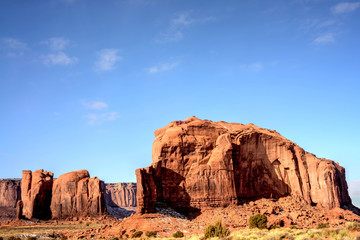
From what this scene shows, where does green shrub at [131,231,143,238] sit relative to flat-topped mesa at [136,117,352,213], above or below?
below

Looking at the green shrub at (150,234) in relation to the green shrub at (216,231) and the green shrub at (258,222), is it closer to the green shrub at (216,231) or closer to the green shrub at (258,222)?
the green shrub at (216,231)

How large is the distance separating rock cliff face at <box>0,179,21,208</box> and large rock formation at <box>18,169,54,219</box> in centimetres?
4461

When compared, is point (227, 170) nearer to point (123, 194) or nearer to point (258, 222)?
point (258, 222)

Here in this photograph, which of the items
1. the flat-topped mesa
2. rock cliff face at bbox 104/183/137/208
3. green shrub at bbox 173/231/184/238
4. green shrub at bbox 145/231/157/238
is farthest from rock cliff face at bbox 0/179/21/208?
green shrub at bbox 173/231/184/238

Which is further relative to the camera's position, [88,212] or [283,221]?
[88,212]

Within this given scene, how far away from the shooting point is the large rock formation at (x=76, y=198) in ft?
260

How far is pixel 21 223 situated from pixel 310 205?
5002 centimetres

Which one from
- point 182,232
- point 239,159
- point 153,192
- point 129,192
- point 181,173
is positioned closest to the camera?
point 182,232

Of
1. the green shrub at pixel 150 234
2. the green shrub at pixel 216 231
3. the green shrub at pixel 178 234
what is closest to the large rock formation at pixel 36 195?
the green shrub at pixel 150 234

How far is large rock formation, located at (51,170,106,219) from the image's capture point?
79125mm

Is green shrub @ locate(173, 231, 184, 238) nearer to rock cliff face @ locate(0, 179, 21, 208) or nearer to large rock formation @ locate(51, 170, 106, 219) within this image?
large rock formation @ locate(51, 170, 106, 219)

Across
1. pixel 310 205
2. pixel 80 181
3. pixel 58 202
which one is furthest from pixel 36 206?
pixel 310 205

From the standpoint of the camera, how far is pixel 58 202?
7981 cm

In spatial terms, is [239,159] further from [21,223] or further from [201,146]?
[21,223]
